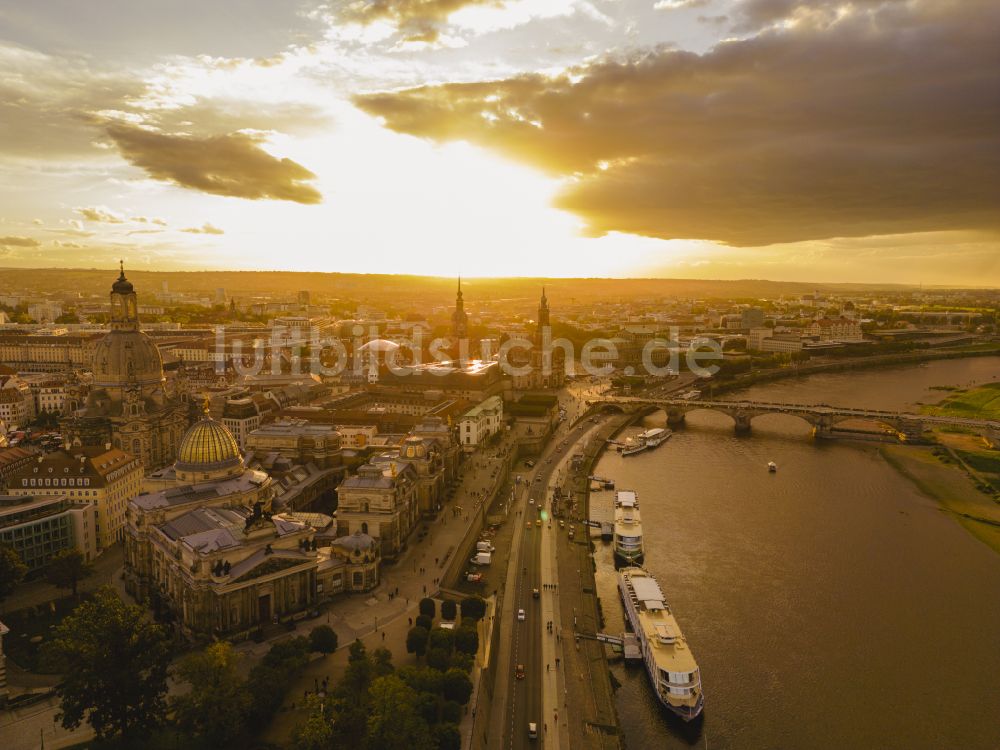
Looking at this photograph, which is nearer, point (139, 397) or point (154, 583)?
point (154, 583)

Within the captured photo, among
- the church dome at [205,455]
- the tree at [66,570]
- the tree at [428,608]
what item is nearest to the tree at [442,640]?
the tree at [428,608]

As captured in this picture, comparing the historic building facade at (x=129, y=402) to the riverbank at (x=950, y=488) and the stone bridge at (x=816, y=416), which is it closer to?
the stone bridge at (x=816, y=416)

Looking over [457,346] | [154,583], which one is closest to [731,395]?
[457,346]

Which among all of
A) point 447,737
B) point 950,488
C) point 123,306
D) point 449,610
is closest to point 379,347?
point 123,306

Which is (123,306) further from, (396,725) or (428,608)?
(396,725)

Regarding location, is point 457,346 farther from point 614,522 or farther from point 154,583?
point 154,583

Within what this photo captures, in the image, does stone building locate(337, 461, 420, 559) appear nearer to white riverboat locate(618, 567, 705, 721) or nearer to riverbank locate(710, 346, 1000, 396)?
white riverboat locate(618, 567, 705, 721)
